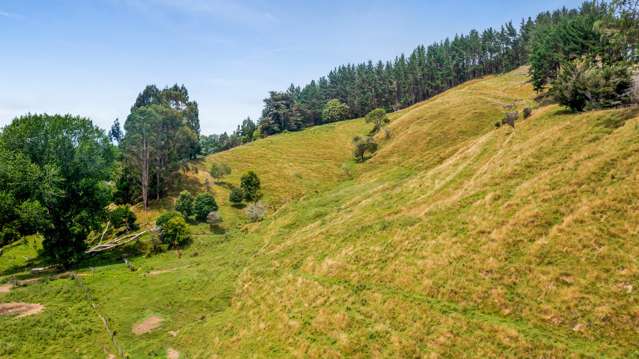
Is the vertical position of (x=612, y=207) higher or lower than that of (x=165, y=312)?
higher

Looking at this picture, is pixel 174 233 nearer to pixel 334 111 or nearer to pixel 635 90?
pixel 635 90

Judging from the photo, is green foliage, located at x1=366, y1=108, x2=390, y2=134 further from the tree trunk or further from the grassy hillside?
the grassy hillside

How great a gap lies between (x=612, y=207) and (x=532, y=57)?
8299 cm

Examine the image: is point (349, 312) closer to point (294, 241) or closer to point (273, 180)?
point (294, 241)

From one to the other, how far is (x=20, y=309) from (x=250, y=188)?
4136 cm

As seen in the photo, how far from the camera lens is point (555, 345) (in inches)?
627

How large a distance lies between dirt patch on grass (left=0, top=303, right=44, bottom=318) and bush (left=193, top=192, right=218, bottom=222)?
28587 millimetres

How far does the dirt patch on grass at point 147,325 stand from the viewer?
98.6ft

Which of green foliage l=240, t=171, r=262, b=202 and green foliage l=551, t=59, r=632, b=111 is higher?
green foliage l=551, t=59, r=632, b=111

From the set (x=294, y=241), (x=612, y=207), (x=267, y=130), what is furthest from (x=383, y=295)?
(x=267, y=130)

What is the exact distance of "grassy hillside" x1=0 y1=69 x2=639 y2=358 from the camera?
17703 mm

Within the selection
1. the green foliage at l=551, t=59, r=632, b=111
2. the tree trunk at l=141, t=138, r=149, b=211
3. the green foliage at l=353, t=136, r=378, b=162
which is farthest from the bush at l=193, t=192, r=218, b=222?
the green foliage at l=551, t=59, r=632, b=111

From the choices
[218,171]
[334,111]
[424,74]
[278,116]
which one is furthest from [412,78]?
[218,171]

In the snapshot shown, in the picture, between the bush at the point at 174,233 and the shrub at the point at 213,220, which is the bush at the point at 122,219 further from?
the shrub at the point at 213,220
